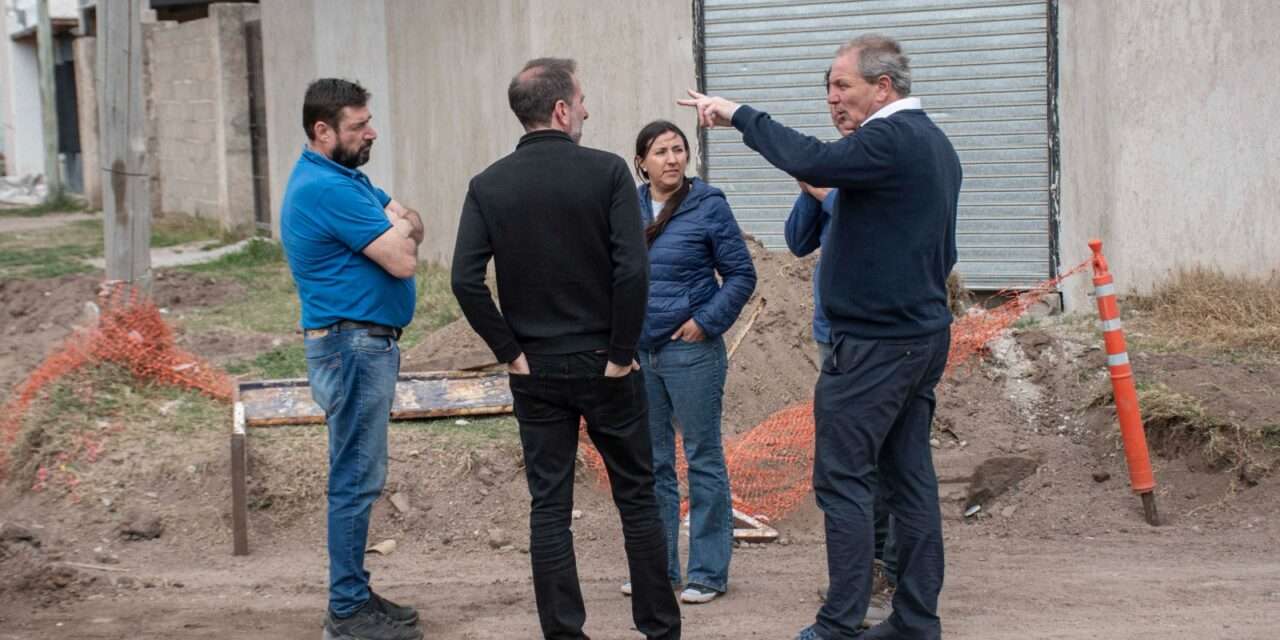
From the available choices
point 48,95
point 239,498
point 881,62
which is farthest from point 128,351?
point 48,95

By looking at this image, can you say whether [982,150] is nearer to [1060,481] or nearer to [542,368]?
[1060,481]

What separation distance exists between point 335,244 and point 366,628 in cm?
144

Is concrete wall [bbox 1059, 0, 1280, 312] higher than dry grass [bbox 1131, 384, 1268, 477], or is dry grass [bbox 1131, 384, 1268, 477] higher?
concrete wall [bbox 1059, 0, 1280, 312]

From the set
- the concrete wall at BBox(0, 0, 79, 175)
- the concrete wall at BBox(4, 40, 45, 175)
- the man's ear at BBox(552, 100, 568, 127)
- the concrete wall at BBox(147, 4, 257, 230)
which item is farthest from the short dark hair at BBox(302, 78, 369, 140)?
the concrete wall at BBox(4, 40, 45, 175)

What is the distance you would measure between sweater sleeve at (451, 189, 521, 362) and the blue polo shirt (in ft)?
1.55

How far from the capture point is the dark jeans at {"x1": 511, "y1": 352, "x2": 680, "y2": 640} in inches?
194

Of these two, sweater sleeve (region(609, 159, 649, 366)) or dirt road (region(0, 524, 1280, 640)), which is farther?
dirt road (region(0, 524, 1280, 640))

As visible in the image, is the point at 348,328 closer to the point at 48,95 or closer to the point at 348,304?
the point at 348,304

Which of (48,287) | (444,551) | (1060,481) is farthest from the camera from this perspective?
(48,287)

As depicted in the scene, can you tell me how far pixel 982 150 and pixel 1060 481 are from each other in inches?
154

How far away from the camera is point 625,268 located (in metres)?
4.79

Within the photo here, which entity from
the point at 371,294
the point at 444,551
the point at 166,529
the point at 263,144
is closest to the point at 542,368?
the point at 371,294

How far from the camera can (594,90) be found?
1198 centimetres

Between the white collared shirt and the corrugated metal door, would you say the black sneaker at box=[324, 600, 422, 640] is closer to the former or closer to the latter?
the white collared shirt
